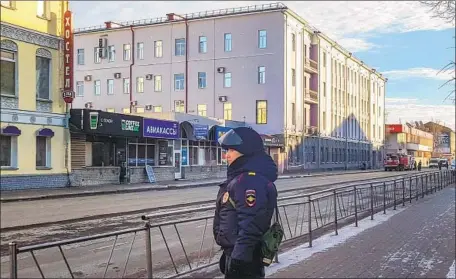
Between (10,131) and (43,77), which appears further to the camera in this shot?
(43,77)

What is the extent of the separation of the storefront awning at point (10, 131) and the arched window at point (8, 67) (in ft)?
0.64

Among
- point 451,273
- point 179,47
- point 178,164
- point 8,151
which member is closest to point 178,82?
point 179,47

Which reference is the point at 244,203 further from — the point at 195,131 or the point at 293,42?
the point at 293,42

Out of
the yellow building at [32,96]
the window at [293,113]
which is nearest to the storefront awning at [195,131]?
the window at [293,113]

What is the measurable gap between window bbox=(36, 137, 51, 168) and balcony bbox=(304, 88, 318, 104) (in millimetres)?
55712

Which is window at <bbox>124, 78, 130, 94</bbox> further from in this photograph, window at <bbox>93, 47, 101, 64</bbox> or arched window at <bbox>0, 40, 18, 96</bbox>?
arched window at <bbox>0, 40, 18, 96</bbox>

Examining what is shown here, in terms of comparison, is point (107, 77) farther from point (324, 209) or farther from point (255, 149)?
point (255, 149)

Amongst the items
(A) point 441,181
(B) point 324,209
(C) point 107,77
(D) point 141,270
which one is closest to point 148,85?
(C) point 107,77

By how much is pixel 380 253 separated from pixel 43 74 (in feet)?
23.3

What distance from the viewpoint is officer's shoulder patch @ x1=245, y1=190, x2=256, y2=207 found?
3.88m

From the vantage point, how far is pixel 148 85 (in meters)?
56.7

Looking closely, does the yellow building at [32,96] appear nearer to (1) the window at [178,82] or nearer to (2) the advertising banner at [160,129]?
(2) the advertising banner at [160,129]

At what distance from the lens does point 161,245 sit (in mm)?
7164

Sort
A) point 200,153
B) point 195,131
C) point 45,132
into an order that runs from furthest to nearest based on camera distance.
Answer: point 200,153 → point 195,131 → point 45,132
